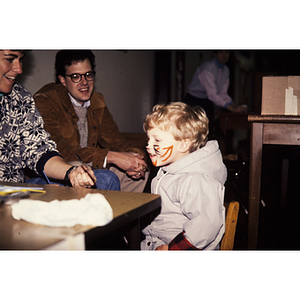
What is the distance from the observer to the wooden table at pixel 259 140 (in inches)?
49.1

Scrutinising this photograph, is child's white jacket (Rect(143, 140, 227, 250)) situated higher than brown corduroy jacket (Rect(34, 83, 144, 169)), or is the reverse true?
brown corduroy jacket (Rect(34, 83, 144, 169))

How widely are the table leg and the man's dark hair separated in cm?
88

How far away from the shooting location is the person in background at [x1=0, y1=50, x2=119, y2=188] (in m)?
1.19

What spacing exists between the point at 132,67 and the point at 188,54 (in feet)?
8.64

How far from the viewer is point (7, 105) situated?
125 cm

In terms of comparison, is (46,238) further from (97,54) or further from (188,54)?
(188,54)

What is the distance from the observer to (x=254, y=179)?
4.22ft

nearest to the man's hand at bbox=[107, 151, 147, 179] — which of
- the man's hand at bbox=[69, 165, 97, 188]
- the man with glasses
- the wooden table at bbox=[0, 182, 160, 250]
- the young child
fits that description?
the man with glasses

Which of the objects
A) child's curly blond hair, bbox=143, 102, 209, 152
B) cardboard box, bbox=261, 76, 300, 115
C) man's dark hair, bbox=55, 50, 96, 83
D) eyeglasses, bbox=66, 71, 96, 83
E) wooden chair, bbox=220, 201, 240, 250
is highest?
man's dark hair, bbox=55, 50, 96, 83

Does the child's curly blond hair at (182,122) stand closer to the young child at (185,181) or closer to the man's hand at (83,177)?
the young child at (185,181)

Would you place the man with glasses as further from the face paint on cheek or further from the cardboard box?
the cardboard box

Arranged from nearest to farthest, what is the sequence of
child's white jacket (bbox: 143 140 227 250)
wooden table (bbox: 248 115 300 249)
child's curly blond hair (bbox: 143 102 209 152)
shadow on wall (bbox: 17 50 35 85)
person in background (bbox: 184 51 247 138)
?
1. child's white jacket (bbox: 143 140 227 250)
2. child's curly blond hair (bbox: 143 102 209 152)
3. wooden table (bbox: 248 115 300 249)
4. shadow on wall (bbox: 17 50 35 85)
5. person in background (bbox: 184 51 247 138)

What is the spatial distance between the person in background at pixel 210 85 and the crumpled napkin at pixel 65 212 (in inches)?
63.2
